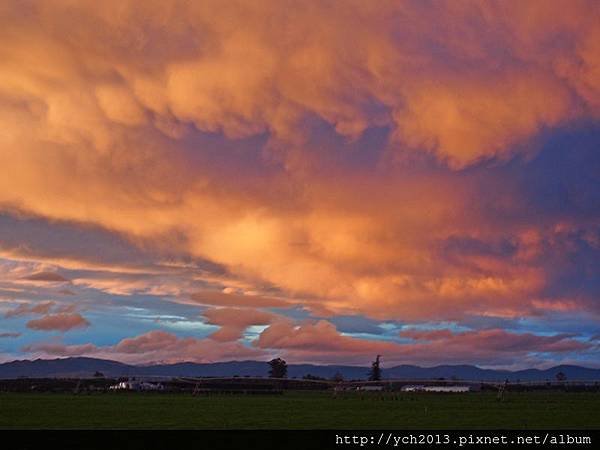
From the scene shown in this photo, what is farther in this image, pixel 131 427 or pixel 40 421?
pixel 40 421

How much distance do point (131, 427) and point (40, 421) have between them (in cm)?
682

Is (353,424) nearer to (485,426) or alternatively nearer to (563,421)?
(485,426)
